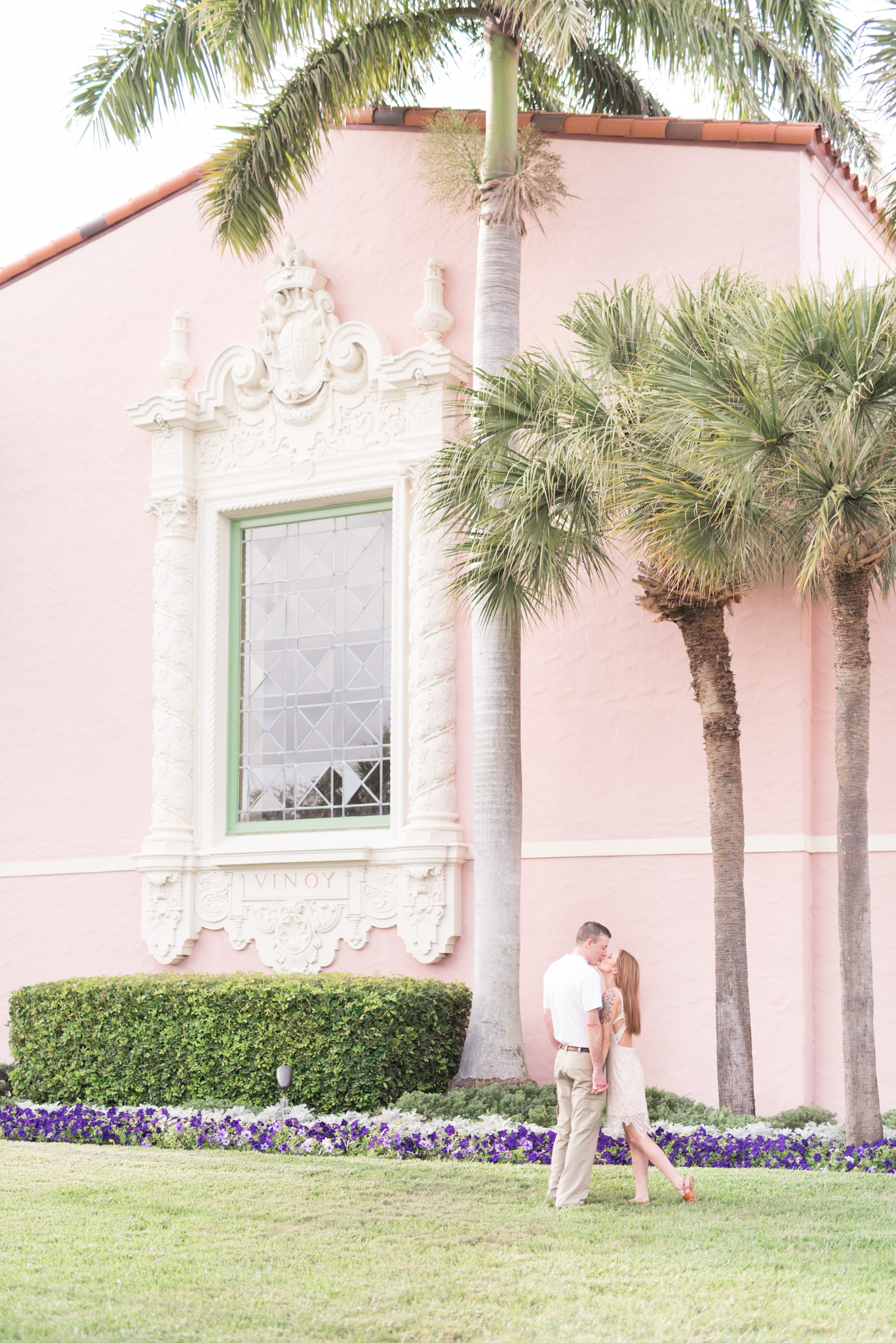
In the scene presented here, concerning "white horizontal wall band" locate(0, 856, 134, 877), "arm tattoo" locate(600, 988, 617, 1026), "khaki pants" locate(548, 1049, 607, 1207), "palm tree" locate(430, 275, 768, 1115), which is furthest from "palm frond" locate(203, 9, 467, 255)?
"khaki pants" locate(548, 1049, 607, 1207)

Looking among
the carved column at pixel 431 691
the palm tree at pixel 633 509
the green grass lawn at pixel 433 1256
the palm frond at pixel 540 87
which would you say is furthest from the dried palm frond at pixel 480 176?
A: the green grass lawn at pixel 433 1256

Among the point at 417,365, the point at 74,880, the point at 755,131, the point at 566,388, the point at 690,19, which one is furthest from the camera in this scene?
the point at 74,880

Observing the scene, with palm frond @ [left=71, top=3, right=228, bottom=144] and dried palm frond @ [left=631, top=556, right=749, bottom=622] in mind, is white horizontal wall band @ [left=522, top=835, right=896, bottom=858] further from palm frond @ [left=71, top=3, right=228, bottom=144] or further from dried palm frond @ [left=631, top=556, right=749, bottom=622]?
palm frond @ [left=71, top=3, right=228, bottom=144]

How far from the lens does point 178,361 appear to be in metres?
14.1

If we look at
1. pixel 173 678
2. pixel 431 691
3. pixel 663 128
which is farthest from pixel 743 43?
pixel 173 678

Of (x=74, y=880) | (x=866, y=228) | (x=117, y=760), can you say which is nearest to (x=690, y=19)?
(x=866, y=228)

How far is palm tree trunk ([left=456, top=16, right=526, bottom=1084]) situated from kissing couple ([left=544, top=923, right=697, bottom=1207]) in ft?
11.2

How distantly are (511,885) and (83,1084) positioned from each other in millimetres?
3809

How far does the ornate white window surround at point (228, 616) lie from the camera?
40.6 feet

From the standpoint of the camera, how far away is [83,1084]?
11617 millimetres

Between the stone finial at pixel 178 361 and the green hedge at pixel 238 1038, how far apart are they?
5.65 metres

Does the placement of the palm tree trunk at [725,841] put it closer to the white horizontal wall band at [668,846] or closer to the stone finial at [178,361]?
the white horizontal wall band at [668,846]

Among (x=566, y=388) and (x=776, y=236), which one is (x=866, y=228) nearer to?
(x=776, y=236)

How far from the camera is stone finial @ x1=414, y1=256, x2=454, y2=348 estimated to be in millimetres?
12758
